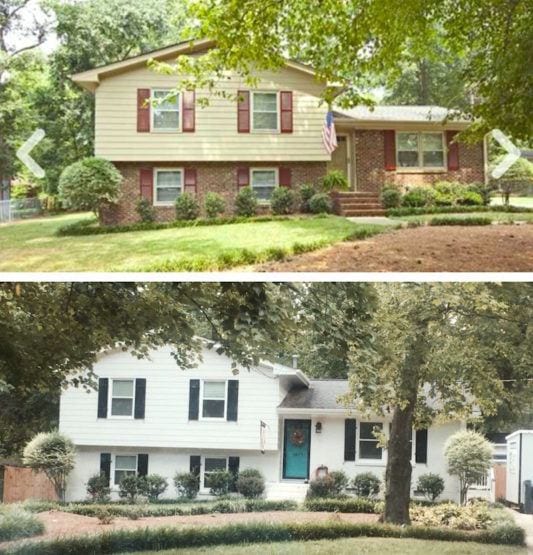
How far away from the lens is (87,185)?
402 centimetres

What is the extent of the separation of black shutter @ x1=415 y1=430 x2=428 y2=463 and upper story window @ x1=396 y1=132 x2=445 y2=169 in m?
1.46

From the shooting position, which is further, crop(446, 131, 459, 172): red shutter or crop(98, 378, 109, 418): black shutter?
crop(98, 378, 109, 418): black shutter

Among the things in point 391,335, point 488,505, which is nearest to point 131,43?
point 391,335

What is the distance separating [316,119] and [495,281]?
4.32ft

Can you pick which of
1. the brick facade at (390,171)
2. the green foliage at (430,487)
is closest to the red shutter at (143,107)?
the brick facade at (390,171)

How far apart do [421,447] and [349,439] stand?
398 millimetres

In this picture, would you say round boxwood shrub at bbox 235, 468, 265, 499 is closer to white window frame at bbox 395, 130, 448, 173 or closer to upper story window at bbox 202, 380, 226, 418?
upper story window at bbox 202, 380, 226, 418

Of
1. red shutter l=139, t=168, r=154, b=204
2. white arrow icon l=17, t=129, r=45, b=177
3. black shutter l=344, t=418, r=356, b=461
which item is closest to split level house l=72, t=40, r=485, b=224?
red shutter l=139, t=168, r=154, b=204

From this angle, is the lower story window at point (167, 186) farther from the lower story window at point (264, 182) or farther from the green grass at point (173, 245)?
the lower story window at point (264, 182)

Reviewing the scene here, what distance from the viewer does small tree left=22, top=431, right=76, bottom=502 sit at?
4.67 meters

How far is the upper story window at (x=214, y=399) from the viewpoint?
4.72 metres

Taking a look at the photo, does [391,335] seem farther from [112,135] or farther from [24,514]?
[24,514]

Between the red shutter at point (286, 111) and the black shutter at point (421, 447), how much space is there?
1808 millimetres

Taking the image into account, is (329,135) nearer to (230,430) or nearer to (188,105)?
(188,105)
